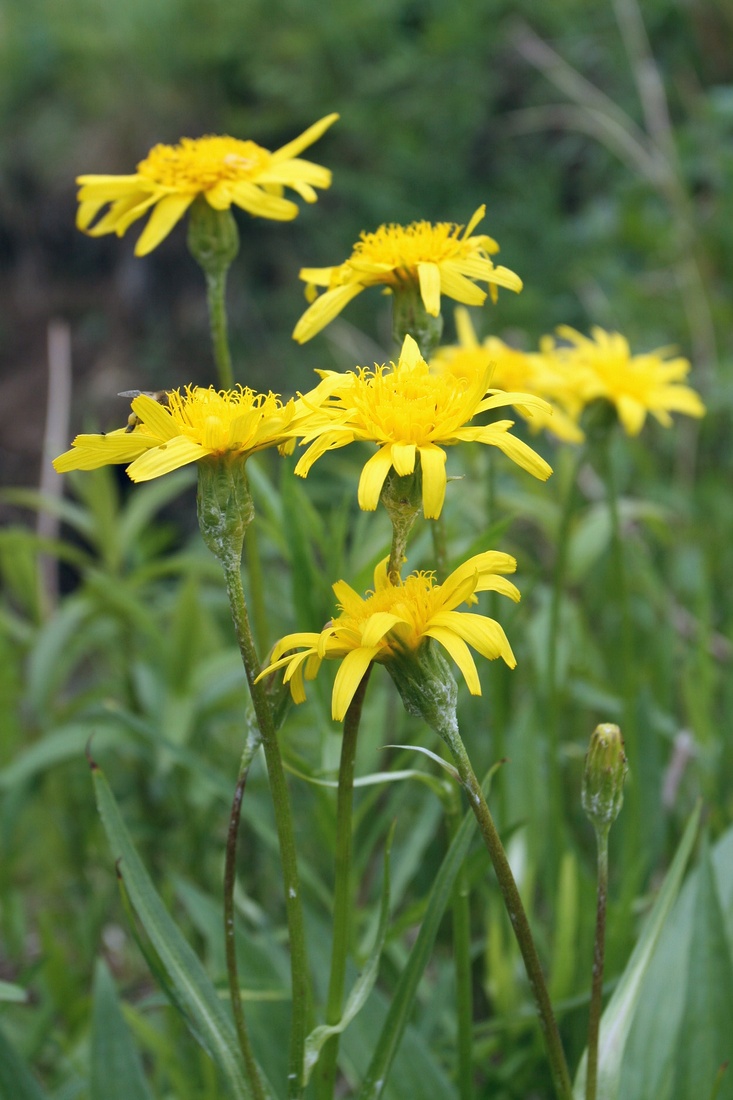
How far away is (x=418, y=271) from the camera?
110 centimetres

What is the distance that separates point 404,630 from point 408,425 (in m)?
0.18

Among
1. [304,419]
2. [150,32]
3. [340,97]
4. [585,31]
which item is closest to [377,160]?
[340,97]

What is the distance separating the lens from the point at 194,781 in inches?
75.0

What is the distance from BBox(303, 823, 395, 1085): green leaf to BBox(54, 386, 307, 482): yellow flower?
367mm

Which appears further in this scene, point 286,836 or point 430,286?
point 430,286

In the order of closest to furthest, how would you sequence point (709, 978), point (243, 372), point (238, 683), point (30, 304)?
point (709, 978) < point (238, 683) < point (243, 372) < point (30, 304)

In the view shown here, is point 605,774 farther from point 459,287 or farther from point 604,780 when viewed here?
point 459,287

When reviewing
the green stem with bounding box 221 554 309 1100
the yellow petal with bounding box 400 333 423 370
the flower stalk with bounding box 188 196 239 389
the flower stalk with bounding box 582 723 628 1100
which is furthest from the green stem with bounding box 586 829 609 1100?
the flower stalk with bounding box 188 196 239 389

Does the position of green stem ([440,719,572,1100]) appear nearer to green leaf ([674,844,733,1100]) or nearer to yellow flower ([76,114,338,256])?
green leaf ([674,844,733,1100])

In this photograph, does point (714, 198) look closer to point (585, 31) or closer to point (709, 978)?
point (585, 31)

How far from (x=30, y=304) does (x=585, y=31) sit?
341 cm

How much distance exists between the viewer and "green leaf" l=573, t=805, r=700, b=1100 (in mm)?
964

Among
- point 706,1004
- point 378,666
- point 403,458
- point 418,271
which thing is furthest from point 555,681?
point 403,458

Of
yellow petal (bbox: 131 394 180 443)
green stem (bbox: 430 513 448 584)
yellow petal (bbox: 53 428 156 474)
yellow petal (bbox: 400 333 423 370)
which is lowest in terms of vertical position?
green stem (bbox: 430 513 448 584)
